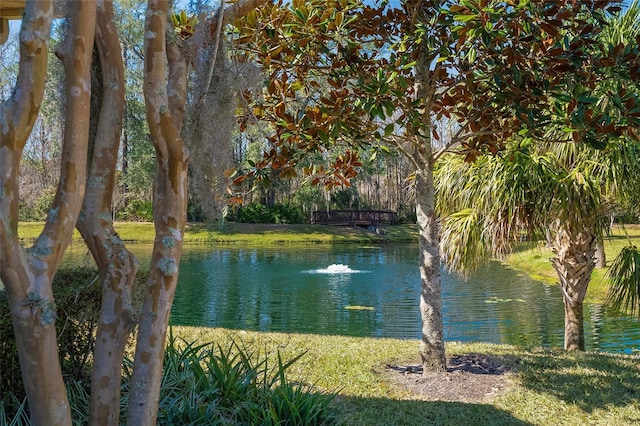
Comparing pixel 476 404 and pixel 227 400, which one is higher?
pixel 227 400

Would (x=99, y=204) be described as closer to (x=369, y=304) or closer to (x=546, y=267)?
(x=369, y=304)

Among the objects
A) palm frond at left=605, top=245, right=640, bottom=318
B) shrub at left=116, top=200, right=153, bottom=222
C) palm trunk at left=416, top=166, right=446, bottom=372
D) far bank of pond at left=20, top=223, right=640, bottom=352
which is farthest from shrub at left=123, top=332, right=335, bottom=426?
shrub at left=116, top=200, right=153, bottom=222

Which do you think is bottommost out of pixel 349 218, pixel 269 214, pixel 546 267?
pixel 546 267

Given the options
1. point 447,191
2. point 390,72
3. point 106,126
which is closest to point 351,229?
point 447,191

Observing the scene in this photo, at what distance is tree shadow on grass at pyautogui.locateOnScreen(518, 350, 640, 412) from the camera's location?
4840 mm

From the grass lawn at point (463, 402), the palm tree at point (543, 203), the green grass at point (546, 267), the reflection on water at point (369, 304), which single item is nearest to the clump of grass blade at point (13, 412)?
the grass lawn at point (463, 402)

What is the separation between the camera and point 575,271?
7133 millimetres

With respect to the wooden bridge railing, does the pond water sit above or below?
below

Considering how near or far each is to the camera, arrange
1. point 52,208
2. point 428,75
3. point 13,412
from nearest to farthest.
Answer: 1. point 52,208
2. point 13,412
3. point 428,75

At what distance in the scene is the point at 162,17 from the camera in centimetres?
251

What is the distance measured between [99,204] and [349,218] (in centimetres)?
3434

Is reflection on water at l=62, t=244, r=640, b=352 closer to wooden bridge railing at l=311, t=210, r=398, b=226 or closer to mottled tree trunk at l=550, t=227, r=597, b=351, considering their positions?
mottled tree trunk at l=550, t=227, r=597, b=351

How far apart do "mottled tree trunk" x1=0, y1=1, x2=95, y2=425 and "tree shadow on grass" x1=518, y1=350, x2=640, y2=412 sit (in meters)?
4.21

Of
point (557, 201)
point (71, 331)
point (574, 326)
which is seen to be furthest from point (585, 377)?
point (71, 331)
